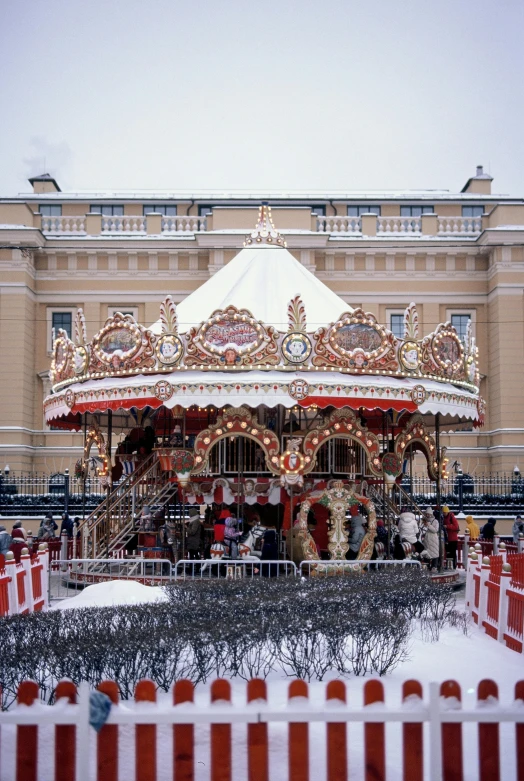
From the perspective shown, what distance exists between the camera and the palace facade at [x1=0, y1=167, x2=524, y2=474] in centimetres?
3709

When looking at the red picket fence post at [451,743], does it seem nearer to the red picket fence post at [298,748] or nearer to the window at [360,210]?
the red picket fence post at [298,748]

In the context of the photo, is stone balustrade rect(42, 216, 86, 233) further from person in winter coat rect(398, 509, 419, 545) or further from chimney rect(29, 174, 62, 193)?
person in winter coat rect(398, 509, 419, 545)

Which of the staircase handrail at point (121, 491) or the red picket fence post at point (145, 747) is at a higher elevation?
the staircase handrail at point (121, 491)

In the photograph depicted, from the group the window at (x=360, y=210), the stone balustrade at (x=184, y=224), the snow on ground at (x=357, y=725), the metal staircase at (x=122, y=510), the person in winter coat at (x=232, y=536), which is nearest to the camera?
the snow on ground at (x=357, y=725)

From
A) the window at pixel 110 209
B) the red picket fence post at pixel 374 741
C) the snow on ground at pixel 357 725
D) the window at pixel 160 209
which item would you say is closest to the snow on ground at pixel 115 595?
the snow on ground at pixel 357 725

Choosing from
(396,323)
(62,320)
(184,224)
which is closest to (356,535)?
(396,323)

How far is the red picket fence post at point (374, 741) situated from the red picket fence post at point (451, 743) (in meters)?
0.30

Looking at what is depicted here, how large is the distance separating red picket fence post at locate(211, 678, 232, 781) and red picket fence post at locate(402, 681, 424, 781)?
0.89 m

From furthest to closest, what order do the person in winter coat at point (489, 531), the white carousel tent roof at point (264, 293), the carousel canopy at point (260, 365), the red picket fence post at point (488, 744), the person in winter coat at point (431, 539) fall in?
the person in winter coat at point (489, 531), the white carousel tent roof at point (264, 293), the person in winter coat at point (431, 539), the carousel canopy at point (260, 365), the red picket fence post at point (488, 744)

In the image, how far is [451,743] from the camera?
4758mm

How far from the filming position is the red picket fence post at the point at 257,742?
4734 millimetres

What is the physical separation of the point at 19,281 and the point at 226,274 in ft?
58.8

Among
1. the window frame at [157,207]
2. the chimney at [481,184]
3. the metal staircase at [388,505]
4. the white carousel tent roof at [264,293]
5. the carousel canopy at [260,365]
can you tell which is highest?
the chimney at [481,184]

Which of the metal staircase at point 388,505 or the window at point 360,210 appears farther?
the window at point 360,210
